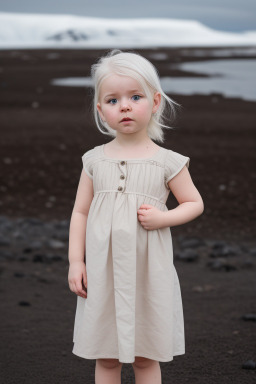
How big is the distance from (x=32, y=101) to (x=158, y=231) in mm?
22117

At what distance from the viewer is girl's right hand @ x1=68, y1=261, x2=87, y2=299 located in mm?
3465

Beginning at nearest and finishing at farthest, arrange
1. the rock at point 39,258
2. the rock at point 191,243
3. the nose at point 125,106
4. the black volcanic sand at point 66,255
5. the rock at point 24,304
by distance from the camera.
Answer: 1. the nose at point 125,106
2. the black volcanic sand at point 66,255
3. the rock at point 24,304
4. the rock at point 39,258
5. the rock at point 191,243

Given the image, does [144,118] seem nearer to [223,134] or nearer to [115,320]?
[115,320]

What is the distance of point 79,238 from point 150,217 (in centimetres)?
46

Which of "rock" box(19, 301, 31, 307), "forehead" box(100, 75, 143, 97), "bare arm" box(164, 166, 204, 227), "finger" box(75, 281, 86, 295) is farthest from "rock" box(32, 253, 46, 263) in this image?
"forehead" box(100, 75, 143, 97)

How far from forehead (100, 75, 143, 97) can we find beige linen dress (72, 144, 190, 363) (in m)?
0.34

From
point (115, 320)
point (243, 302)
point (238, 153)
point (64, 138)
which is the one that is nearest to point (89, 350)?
point (115, 320)

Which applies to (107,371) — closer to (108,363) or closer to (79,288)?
(108,363)

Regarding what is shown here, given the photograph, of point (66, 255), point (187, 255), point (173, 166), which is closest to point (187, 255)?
point (187, 255)

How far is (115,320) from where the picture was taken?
133 inches

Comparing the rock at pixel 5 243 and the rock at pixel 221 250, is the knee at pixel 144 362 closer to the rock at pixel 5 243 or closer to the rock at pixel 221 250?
the rock at pixel 221 250

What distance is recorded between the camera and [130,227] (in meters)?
3.29

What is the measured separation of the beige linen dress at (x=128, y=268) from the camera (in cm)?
330

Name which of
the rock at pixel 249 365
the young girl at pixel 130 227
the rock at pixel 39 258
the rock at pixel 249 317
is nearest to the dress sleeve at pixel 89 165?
the young girl at pixel 130 227
